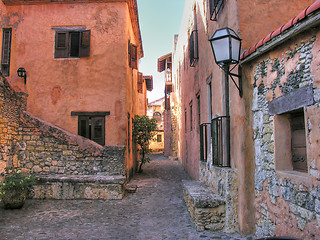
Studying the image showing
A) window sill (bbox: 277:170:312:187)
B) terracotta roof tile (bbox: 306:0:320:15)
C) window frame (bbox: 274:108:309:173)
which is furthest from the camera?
window frame (bbox: 274:108:309:173)

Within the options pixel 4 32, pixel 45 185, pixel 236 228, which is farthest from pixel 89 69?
pixel 236 228

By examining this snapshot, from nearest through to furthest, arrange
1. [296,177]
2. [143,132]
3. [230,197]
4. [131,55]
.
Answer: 1. [296,177]
2. [230,197]
3. [131,55]
4. [143,132]

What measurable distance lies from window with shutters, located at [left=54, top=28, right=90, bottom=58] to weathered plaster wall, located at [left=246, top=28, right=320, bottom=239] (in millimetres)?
7409

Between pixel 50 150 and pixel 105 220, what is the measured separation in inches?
129

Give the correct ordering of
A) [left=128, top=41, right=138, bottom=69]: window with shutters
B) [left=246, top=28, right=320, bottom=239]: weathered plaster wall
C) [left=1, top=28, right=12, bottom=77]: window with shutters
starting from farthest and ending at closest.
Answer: [left=128, top=41, right=138, bottom=69]: window with shutters, [left=1, top=28, right=12, bottom=77]: window with shutters, [left=246, top=28, right=320, bottom=239]: weathered plaster wall

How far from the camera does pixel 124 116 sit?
1005cm

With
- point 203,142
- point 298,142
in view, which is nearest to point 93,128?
point 203,142

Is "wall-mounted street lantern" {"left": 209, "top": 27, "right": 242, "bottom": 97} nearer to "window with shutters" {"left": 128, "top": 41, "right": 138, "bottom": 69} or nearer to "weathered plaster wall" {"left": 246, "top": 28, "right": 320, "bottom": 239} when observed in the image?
"weathered plaster wall" {"left": 246, "top": 28, "right": 320, "bottom": 239}

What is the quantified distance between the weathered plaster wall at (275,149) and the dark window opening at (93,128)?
21.8 ft

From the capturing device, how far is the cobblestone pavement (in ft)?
16.4

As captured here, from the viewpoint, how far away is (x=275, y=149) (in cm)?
376

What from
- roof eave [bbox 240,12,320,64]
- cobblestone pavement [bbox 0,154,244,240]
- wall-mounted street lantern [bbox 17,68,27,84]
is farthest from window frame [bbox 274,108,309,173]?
wall-mounted street lantern [bbox 17,68,27,84]

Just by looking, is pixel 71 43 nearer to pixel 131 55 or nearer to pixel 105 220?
pixel 131 55

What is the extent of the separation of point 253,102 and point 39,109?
8.37m
